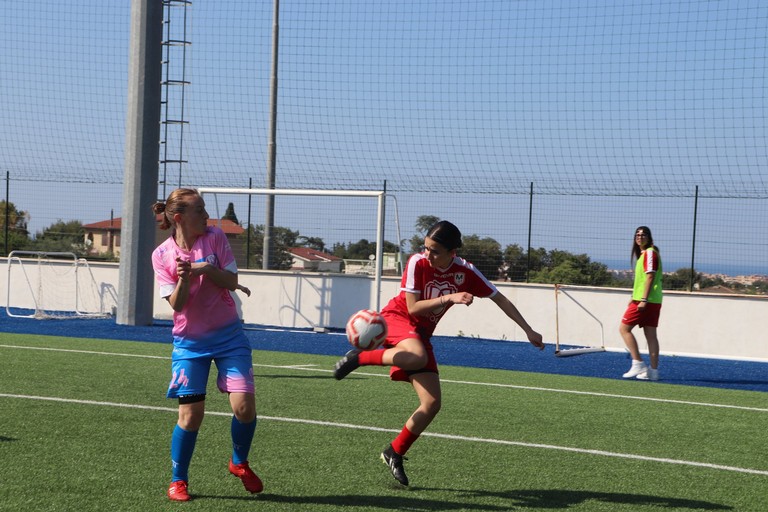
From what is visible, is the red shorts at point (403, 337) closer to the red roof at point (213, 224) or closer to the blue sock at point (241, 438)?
the blue sock at point (241, 438)

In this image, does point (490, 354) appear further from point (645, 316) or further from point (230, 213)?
point (230, 213)

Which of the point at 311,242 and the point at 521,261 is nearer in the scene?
the point at 521,261

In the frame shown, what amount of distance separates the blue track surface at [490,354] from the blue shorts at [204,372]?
8.60 metres

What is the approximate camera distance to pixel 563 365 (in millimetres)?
15117

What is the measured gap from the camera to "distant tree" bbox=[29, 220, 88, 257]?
2506 centimetres

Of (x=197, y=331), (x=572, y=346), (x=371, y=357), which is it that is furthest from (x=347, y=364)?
(x=572, y=346)

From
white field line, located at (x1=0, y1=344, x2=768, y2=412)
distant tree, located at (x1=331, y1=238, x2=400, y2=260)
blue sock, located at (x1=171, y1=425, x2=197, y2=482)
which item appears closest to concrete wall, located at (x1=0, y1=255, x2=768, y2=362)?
distant tree, located at (x1=331, y1=238, x2=400, y2=260)

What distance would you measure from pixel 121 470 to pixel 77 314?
53.8 ft

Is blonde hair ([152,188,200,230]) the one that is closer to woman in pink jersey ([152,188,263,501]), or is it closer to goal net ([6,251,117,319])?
woman in pink jersey ([152,188,263,501])

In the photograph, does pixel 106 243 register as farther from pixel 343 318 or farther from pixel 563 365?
pixel 563 365

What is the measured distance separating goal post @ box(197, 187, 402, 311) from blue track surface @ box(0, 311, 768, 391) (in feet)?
4.00

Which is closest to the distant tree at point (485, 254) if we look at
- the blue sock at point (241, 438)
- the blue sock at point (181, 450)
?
the blue sock at point (241, 438)

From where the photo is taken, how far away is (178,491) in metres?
5.61

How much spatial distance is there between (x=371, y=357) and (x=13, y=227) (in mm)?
20170
